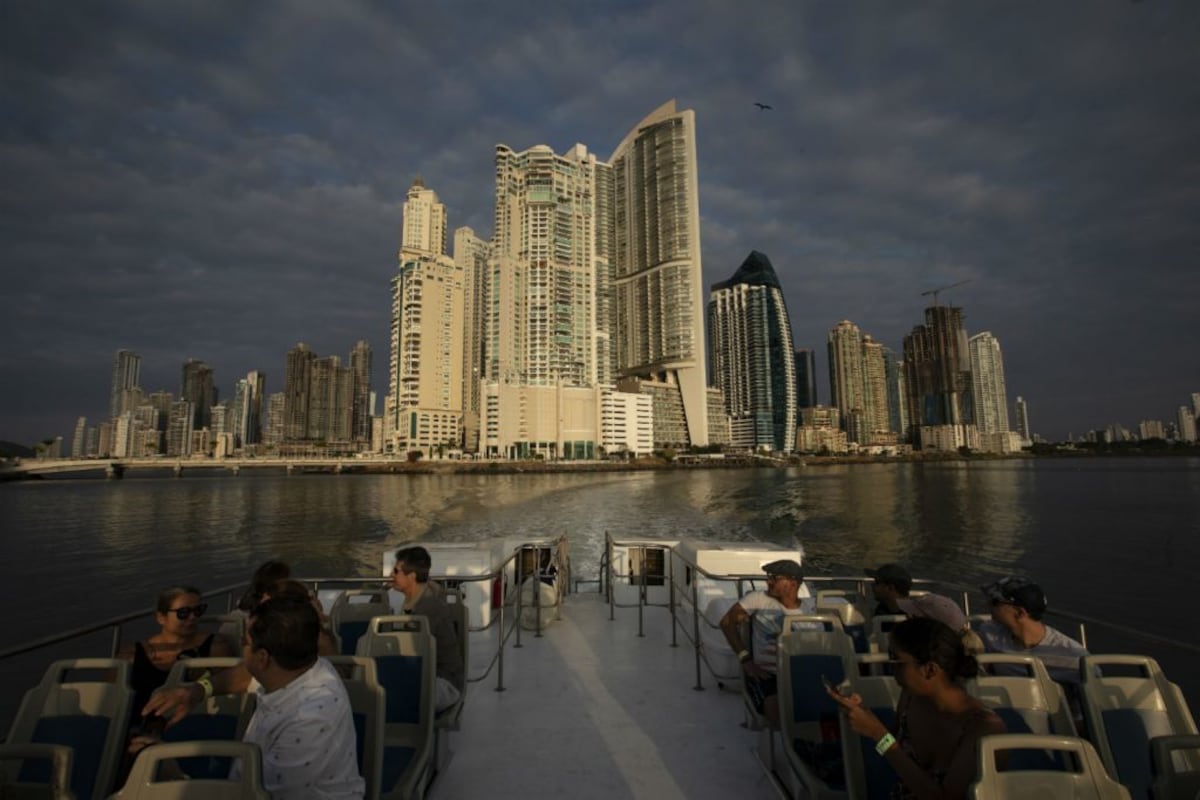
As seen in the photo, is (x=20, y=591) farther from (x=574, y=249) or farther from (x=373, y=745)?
(x=574, y=249)

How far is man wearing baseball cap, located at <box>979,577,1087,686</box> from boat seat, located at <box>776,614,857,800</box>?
1.07 metres

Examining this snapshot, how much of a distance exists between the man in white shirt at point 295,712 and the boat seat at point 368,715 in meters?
0.44

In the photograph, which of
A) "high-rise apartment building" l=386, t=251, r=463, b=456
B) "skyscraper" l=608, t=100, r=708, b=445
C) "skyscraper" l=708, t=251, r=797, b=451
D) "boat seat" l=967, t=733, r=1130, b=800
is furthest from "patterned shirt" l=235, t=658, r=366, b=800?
"skyscraper" l=708, t=251, r=797, b=451

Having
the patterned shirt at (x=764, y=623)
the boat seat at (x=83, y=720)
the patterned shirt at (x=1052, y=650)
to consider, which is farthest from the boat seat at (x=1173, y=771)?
the boat seat at (x=83, y=720)

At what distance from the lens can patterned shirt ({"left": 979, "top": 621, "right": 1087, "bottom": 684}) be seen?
3418mm

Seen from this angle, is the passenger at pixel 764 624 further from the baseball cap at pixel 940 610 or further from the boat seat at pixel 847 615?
the baseball cap at pixel 940 610

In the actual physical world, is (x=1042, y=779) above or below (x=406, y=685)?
above

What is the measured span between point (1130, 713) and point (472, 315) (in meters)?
178

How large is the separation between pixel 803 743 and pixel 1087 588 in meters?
22.2

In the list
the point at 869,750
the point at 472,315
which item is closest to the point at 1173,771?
the point at 869,750

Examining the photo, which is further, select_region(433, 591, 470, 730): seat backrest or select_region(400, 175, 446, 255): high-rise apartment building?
select_region(400, 175, 446, 255): high-rise apartment building

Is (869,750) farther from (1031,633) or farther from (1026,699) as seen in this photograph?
(1031,633)

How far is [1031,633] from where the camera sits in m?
3.55

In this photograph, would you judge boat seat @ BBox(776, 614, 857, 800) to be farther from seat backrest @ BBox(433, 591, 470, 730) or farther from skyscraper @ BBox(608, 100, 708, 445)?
skyscraper @ BBox(608, 100, 708, 445)
